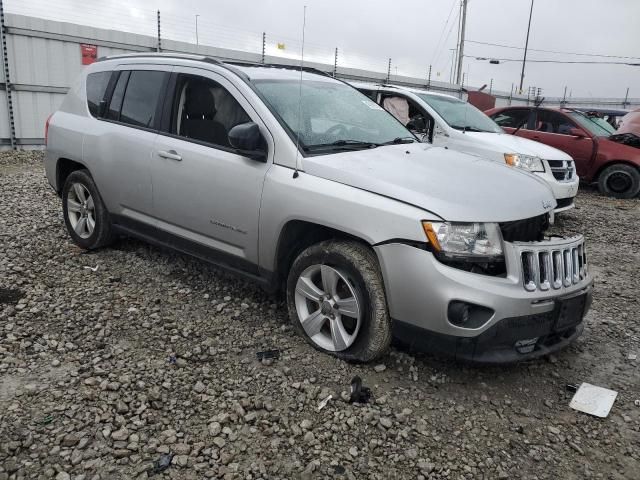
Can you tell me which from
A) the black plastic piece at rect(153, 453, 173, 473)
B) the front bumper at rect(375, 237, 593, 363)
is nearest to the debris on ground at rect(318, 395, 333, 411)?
the front bumper at rect(375, 237, 593, 363)

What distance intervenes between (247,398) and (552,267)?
1885mm

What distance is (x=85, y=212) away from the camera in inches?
199

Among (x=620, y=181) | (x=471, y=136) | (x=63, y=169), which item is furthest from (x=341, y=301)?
(x=620, y=181)

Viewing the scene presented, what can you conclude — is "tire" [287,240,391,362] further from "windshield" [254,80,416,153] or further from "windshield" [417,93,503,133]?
"windshield" [417,93,503,133]

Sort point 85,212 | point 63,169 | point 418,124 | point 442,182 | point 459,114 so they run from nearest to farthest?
point 442,182
point 85,212
point 63,169
point 418,124
point 459,114

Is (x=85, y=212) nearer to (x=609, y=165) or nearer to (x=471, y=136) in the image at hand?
(x=471, y=136)

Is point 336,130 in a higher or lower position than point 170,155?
higher

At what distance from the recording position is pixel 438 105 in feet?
27.1

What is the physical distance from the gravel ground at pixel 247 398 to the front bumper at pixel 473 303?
34 cm

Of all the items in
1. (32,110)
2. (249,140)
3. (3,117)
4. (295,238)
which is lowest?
(295,238)

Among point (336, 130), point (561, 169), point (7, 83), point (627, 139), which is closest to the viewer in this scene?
point (336, 130)

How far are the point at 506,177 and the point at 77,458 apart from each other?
2920 millimetres

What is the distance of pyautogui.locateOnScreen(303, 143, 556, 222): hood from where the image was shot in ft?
9.71

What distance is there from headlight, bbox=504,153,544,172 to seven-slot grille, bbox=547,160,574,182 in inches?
10.1
